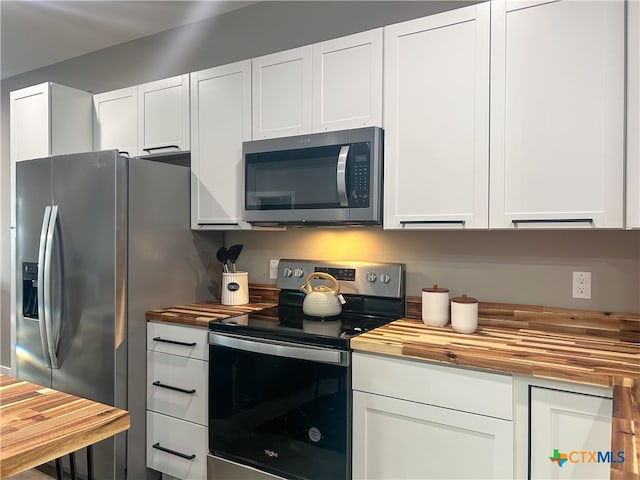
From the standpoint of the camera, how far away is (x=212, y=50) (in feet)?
10.2

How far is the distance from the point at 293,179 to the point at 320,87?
0.46 metres

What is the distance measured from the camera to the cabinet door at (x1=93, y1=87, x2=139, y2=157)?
296 centimetres

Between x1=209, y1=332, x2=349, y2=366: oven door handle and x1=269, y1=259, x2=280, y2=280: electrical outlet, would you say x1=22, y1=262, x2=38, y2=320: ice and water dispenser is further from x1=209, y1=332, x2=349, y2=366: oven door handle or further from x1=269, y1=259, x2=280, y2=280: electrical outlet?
x1=269, y1=259, x2=280, y2=280: electrical outlet

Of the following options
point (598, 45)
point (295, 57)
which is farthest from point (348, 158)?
point (598, 45)

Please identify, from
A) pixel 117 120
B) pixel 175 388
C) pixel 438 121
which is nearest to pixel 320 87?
pixel 438 121

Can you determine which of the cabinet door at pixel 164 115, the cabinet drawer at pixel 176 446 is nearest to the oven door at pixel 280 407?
the cabinet drawer at pixel 176 446

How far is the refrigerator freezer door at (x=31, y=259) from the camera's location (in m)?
2.57

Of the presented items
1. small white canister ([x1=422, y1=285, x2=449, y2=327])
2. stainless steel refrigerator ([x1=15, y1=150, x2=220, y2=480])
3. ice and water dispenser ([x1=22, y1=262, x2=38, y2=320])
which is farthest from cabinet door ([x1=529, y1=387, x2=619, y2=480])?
ice and water dispenser ([x1=22, y1=262, x2=38, y2=320])

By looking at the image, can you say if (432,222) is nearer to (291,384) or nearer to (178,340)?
(291,384)

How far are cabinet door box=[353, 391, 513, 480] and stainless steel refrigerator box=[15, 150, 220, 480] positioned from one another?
4.12 ft

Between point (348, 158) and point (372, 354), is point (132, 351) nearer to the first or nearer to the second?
point (372, 354)

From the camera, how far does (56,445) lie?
3.29 ft

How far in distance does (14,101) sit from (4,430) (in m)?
3.04

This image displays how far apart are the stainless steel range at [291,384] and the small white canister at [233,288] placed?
38cm
